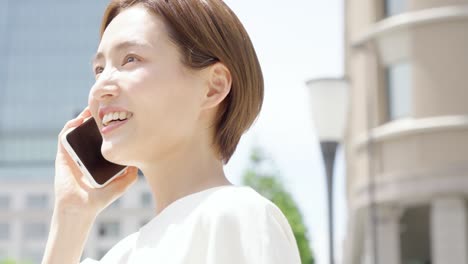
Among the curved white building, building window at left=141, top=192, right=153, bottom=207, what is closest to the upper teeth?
the curved white building

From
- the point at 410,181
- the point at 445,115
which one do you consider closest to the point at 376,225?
the point at 410,181

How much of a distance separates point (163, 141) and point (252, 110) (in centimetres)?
17

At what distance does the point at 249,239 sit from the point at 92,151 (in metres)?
0.49

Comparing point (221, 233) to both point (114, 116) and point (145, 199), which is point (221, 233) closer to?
point (114, 116)

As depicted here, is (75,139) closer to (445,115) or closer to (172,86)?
(172,86)

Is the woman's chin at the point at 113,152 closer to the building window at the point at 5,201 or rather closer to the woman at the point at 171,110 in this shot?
the woman at the point at 171,110

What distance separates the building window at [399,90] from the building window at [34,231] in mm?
51089

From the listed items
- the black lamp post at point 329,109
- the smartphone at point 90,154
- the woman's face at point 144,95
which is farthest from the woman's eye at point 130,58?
the black lamp post at point 329,109

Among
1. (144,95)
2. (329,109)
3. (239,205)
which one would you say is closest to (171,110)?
(144,95)

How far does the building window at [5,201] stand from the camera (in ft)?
240

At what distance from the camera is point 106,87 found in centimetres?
165

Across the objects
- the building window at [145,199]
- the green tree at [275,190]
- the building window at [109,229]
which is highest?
the green tree at [275,190]

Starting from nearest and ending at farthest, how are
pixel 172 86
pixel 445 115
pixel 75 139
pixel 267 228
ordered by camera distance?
pixel 267 228, pixel 172 86, pixel 75 139, pixel 445 115

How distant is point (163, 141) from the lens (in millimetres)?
1663
